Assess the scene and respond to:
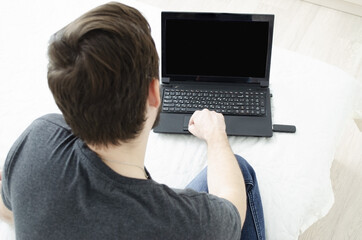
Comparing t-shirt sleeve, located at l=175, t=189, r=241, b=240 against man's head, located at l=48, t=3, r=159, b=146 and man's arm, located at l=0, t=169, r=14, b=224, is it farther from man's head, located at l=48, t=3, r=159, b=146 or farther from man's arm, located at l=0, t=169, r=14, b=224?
man's arm, located at l=0, t=169, r=14, b=224

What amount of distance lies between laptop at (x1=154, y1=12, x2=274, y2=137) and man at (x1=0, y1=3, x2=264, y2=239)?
39 centimetres

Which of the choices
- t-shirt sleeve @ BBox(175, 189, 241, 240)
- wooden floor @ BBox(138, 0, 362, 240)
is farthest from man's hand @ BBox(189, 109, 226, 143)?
wooden floor @ BBox(138, 0, 362, 240)

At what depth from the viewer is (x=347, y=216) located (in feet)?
4.94

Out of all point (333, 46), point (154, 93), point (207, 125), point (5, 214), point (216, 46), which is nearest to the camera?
point (154, 93)

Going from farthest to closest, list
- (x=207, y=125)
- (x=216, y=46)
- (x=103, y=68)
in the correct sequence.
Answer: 1. (x=216, y=46)
2. (x=207, y=125)
3. (x=103, y=68)

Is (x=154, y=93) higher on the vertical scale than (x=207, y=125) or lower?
higher

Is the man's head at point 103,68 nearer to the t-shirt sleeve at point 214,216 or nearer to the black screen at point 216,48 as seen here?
the t-shirt sleeve at point 214,216

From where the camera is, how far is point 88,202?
60 cm

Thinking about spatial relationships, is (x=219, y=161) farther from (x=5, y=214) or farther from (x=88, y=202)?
Result: (x=5, y=214)

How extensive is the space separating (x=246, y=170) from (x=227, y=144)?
0.09m

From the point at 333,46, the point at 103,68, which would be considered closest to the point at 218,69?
the point at 103,68

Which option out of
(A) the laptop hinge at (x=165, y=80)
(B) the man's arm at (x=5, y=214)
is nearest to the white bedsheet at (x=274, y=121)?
(B) the man's arm at (x=5, y=214)

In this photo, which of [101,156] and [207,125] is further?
[207,125]

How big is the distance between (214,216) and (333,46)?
158cm
